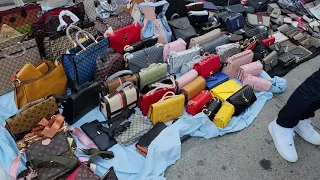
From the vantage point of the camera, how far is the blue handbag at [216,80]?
10.1 ft

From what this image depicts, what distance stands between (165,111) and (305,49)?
2.40 metres

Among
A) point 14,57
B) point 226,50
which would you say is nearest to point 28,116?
point 14,57

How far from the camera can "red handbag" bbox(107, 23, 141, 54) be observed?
10.2 ft

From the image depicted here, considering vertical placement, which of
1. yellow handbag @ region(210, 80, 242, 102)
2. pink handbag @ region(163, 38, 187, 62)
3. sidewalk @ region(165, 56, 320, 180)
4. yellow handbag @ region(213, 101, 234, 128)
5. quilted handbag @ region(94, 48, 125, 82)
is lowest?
sidewalk @ region(165, 56, 320, 180)

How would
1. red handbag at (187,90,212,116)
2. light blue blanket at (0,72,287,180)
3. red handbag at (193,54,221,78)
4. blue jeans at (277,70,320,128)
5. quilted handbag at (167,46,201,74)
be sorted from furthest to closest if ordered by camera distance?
quilted handbag at (167,46,201,74), red handbag at (193,54,221,78), red handbag at (187,90,212,116), light blue blanket at (0,72,287,180), blue jeans at (277,70,320,128)

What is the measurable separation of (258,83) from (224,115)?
70cm

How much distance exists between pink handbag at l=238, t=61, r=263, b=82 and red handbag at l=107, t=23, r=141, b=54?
1260 mm

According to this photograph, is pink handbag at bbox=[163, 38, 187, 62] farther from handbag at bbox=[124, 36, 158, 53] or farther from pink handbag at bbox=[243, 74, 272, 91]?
pink handbag at bbox=[243, 74, 272, 91]

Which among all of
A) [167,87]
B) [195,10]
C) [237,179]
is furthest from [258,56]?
[237,179]

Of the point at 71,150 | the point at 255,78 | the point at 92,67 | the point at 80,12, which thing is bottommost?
the point at 255,78

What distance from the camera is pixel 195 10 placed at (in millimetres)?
3980

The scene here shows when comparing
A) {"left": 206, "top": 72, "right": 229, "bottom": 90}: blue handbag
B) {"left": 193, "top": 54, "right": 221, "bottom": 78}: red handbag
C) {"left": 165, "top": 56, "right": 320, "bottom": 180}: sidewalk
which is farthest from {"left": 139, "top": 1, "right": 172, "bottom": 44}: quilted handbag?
{"left": 165, "top": 56, "right": 320, "bottom": 180}: sidewalk

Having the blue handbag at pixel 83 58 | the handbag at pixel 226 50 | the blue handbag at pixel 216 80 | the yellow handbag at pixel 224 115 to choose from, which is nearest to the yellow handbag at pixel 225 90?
the blue handbag at pixel 216 80

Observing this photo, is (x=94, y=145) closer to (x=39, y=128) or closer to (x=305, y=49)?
(x=39, y=128)
